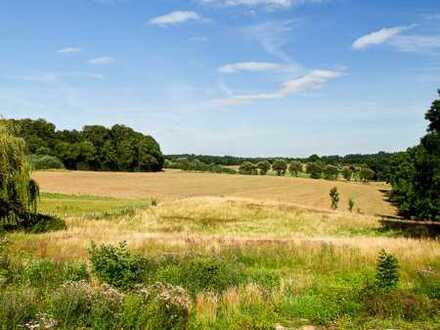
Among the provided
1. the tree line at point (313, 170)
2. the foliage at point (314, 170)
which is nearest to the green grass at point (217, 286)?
the tree line at point (313, 170)

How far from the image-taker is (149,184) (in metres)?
98.5

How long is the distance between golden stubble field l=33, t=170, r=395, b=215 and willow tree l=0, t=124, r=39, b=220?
48659 millimetres

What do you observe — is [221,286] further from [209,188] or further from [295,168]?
[295,168]

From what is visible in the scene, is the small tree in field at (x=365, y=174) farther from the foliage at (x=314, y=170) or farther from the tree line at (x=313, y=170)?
the foliage at (x=314, y=170)

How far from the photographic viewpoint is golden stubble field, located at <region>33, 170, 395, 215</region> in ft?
271

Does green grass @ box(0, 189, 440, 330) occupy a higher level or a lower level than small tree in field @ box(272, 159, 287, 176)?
lower

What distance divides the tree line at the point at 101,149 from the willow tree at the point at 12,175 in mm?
91766

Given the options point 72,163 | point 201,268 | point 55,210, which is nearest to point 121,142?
point 72,163

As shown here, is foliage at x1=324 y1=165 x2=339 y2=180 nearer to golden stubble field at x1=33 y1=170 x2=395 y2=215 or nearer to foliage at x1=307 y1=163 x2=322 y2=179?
foliage at x1=307 y1=163 x2=322 y2=179

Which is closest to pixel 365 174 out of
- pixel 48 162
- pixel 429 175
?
pixel 48 162

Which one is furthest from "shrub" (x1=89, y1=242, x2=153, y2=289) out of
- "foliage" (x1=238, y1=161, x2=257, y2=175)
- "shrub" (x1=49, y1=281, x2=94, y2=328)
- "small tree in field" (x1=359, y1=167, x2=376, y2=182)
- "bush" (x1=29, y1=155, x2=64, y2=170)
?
"foliage" (x1=238, y1=161, x2=257, y2=175)

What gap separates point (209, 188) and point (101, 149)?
141 ft

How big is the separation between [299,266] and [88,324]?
10.4 metres

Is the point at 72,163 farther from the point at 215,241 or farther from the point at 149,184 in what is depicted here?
the point at 215,241
